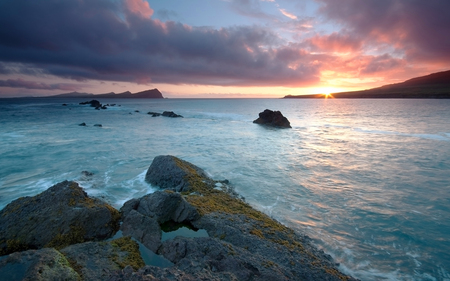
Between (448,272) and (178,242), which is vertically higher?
(178,242)

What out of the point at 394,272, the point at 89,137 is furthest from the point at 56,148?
the point at 394,272

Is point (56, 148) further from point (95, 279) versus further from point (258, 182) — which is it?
point (95, 279)

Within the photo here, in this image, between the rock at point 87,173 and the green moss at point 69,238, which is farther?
the rock at point 87,173

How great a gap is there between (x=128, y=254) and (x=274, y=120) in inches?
1724

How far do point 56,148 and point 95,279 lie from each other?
26.8 m

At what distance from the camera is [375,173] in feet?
60.0

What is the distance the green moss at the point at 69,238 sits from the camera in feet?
26.5

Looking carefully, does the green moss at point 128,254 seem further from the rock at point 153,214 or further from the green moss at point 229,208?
the green moss at point 229,208

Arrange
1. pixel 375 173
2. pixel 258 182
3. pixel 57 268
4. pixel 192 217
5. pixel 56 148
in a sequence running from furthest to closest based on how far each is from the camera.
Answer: pixel 56 148, pixel 375 173, pixel 258 182, pixel 192 217, pixel 57 268

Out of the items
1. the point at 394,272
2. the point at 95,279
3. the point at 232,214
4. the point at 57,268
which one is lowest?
the point at 394,272

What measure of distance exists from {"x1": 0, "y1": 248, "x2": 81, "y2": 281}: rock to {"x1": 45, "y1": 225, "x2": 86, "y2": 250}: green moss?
232 centimetres

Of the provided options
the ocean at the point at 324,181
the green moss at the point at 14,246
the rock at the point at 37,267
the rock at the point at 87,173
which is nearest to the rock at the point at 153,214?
the rock at the point at 37,267

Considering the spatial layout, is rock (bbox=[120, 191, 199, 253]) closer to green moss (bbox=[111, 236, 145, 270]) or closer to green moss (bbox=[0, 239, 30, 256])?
green moss (bbox=[111, 236, 145, 270])

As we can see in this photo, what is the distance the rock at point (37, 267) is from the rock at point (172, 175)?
25.9 feet
